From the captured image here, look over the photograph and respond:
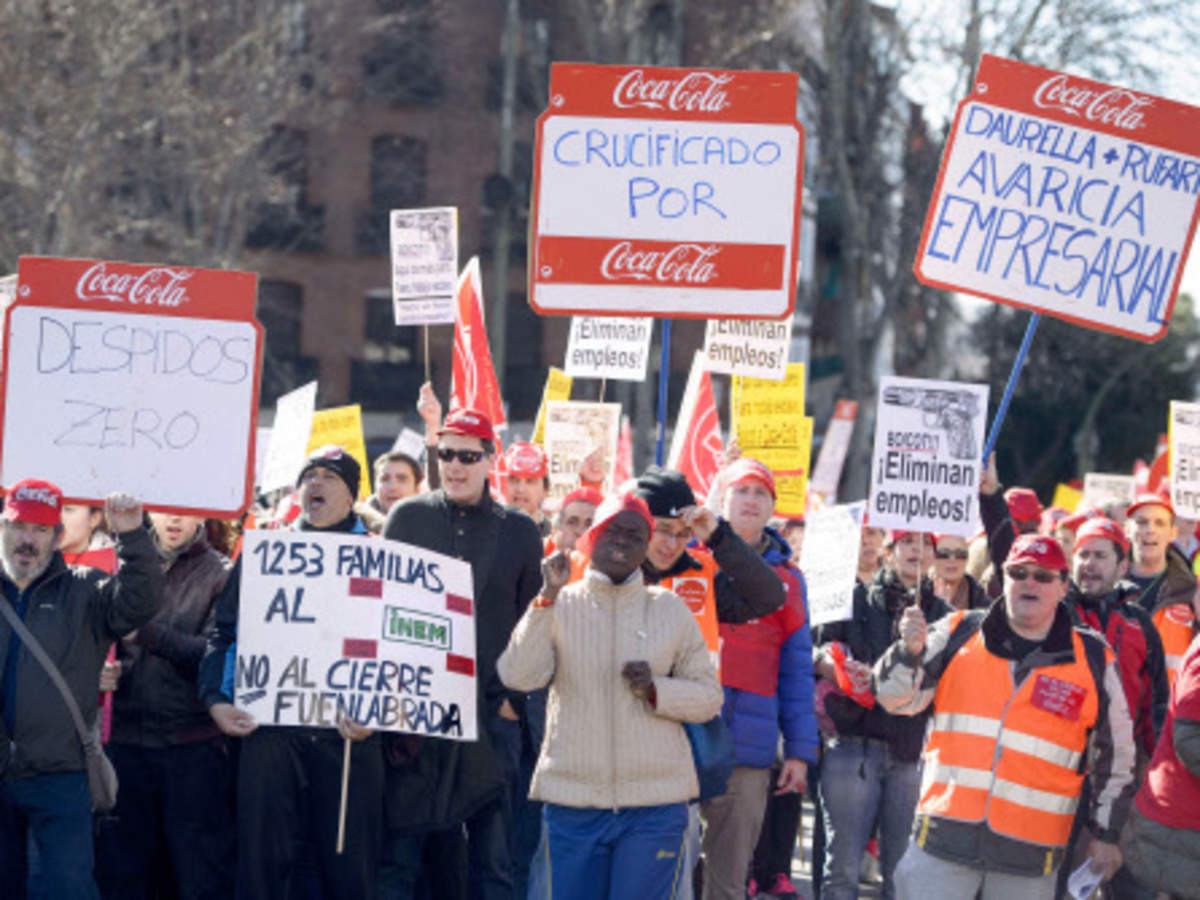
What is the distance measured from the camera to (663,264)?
7.74m

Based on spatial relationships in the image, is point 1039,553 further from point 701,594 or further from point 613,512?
point 613,512

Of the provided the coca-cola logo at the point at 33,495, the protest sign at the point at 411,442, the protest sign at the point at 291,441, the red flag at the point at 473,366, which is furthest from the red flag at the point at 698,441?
the coca-cola logo at the point at 33,495

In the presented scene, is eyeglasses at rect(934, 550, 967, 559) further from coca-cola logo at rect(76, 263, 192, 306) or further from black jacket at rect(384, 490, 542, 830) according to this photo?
coca-cola logo at rect(76, 263, 192, 306)

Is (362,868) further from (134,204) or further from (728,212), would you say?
(134,204)

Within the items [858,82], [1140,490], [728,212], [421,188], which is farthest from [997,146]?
[421,188]

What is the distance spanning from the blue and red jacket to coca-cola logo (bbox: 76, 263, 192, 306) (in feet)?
7.64

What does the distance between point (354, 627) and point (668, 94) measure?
2.21 metres

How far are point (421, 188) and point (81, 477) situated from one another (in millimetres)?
33833

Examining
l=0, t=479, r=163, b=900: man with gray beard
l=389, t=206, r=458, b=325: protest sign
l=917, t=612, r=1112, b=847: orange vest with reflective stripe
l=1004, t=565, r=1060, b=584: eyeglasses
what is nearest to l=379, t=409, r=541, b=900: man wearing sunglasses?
l=0, t=479, r=163, b=900: man with gray beard

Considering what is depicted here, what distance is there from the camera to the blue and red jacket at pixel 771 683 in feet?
25.5

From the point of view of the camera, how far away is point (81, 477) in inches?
305

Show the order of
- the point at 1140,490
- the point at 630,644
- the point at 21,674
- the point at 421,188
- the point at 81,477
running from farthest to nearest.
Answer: the point at 421,188 → the point at 1140,490 → the point at 81,477 → the point at 21,674 → the point at 630,644

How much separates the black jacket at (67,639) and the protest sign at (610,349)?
19.2ft

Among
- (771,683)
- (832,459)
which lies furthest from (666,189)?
(832,459)
